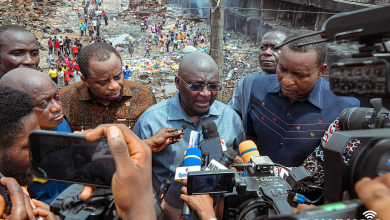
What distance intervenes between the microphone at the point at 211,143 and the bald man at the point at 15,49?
2277mm

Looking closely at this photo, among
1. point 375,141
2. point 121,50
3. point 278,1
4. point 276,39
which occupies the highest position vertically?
point 278,1

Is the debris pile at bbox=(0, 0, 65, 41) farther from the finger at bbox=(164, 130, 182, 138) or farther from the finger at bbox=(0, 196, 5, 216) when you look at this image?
the finger at bbox=(0, 196, 5, 216)

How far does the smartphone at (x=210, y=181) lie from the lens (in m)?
1.41

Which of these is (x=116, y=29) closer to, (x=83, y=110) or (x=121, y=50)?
(x=121, y=50)

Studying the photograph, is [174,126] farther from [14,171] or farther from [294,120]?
[14,171]

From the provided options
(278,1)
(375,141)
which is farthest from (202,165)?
(278,1)

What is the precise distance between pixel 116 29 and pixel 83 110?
16533 millimetres

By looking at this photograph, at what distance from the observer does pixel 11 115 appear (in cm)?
148

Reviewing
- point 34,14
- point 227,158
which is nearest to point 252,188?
point 227,158

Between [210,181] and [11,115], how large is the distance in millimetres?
1204

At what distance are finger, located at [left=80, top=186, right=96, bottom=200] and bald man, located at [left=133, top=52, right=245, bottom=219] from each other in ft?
3.47

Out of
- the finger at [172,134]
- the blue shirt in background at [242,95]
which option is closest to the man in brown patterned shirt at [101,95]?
the finger at [172,134]

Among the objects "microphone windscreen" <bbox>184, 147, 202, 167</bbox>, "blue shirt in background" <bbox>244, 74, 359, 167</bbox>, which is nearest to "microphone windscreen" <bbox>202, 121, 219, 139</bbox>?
"microphone windscreen" <bbox>184, 147, 202, 167</bbox>

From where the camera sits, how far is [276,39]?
3.34 metres
